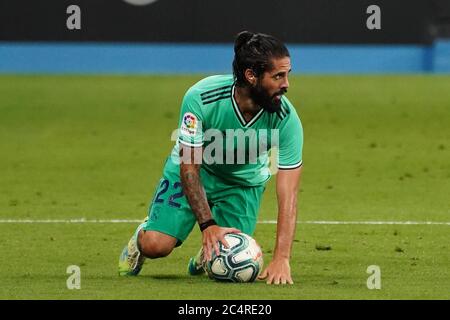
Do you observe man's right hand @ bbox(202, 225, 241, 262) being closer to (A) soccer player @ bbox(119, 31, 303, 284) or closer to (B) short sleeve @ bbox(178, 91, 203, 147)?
(A) soccer player @ bbox(119, 31, 303, 284)

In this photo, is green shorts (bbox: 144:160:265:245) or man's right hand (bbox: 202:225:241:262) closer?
man's right hand (bbox: 202:225:241:262)

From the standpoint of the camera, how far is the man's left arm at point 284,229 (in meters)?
8.67

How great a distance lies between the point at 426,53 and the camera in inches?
1046

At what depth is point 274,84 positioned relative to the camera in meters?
8.71

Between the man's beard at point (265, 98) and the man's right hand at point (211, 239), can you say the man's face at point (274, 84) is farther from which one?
the man's right hand at point (211, 239)

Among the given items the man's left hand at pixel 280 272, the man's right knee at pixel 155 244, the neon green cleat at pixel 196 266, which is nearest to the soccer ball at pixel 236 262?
the man's left hand at pixel 280 272

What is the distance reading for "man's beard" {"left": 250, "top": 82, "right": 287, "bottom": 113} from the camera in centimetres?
875

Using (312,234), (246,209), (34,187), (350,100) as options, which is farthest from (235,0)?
(246,209)

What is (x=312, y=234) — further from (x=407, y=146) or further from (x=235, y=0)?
(x=235, y=0)

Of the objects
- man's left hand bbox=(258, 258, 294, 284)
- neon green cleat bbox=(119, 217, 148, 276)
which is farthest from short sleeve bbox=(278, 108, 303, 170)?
neon green cleat bbox=(119, 217, 148, 276)

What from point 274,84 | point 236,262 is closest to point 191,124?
point 274,84

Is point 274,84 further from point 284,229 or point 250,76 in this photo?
point 284,229

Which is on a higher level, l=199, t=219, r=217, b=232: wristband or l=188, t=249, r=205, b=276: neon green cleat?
l=199, t=219, r=217, b=232: wristband

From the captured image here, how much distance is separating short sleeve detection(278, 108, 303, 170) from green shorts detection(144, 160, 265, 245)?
2.57 feet
